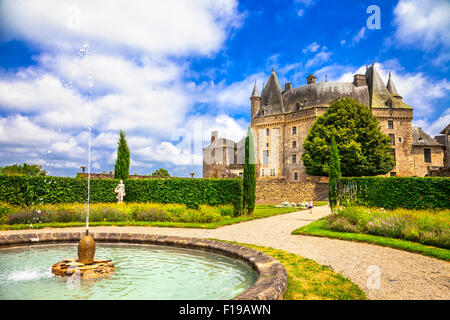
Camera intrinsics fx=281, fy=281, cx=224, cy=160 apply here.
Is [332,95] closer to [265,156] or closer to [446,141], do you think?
[265,156]

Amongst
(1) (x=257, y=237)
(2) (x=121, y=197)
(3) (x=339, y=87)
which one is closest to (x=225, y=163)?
(3) (x=339, y=87)

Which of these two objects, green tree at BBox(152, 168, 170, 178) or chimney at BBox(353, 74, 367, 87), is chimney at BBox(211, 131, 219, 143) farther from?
chimney at BBox(353, 74, 367, 87)

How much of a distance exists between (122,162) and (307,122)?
30797 mm

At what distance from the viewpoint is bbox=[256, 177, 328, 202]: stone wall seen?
35469 millimetres

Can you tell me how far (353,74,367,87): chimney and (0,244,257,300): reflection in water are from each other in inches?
1775

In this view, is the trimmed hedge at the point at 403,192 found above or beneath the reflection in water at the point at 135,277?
above

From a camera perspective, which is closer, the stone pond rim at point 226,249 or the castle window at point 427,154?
the stone pond rim at point 226,249

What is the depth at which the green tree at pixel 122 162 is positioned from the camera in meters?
20.8

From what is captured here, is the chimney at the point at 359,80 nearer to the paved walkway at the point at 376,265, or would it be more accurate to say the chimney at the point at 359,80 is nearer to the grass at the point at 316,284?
the paved walkway at the point at 376,265

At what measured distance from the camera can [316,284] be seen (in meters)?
4.83

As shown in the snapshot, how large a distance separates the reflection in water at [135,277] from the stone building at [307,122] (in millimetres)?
31075

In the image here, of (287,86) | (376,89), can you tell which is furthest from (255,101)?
(376,89)

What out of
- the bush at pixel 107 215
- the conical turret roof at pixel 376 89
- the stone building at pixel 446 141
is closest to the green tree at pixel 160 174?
the bush at pixel 107 215
